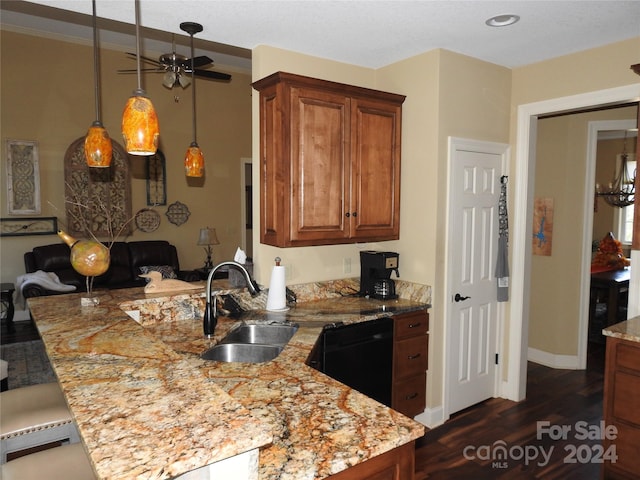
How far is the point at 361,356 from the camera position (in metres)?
2.96

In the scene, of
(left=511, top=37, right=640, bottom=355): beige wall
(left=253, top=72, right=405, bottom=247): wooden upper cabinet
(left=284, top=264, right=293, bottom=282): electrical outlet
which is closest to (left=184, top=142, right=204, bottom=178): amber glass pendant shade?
(left=253, top=72, right=405, bottom=247): wooden upper cabinet

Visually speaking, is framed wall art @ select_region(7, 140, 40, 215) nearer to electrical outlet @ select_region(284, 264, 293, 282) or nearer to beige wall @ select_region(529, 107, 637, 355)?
electrical outlet @ select_region(284, 264, 293, 282)

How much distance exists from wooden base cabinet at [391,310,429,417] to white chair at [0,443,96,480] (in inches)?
81.1

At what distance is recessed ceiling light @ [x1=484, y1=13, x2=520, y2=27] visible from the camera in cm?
267

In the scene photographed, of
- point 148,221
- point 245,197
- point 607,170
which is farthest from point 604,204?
point 148,221

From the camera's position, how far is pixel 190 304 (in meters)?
2.94

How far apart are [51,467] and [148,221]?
5.78m

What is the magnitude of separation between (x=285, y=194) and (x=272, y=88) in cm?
68

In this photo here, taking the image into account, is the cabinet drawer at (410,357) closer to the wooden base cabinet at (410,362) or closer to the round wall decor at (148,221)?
the wooden base cabinet at (410,362)

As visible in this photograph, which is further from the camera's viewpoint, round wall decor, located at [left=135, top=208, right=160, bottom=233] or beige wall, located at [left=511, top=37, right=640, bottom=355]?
round wall decor, located at [left=135, top=208, right=160, bottom=233]

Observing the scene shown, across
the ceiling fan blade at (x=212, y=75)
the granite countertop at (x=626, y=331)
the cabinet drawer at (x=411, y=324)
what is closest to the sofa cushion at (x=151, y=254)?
the ceiling fan blade at (x=212, y=75)

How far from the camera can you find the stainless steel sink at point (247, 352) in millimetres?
2490

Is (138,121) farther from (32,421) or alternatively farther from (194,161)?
(194,161)

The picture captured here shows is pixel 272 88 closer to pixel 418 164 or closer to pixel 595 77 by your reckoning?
pixel 418 164
